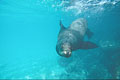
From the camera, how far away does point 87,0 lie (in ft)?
48.2

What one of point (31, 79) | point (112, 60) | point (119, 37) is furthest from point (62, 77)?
point (119, 37)

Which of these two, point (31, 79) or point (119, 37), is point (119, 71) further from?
point (31, 79)

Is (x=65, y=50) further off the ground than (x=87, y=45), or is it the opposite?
(x=65, y=50)

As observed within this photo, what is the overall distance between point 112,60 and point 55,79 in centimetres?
622

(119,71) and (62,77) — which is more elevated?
(119,71)

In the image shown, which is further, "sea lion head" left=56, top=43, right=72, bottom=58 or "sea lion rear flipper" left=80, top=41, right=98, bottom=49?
"sea lion rear flipper" left=80, top=41, right=98, bottom=49

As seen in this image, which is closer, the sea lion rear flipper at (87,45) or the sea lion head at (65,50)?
the sea lion head at (65,50)

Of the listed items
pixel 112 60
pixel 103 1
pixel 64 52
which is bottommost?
pixel 112 60

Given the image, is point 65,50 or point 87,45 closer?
point 65,50

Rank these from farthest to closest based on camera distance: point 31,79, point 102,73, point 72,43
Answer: point 31,79 < point 102,73 < point 72,43

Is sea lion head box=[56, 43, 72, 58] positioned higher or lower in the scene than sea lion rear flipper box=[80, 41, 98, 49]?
higher

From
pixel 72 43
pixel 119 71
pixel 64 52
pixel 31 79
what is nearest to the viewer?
pixel 64 52

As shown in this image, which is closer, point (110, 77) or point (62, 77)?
point (110, 77)

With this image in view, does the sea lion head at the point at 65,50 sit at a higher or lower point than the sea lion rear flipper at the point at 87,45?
higher
